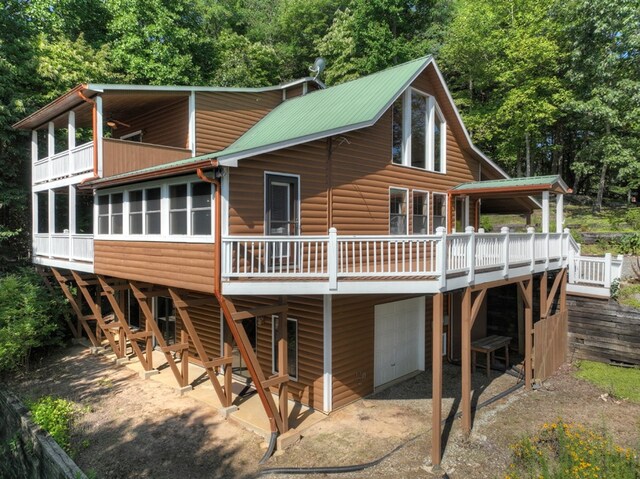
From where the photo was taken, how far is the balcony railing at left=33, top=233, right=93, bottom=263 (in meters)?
13.1

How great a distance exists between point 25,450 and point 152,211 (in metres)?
6.07

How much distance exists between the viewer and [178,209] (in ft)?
Result: 31.4

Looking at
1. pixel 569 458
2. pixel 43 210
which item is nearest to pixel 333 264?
pixel 569 458

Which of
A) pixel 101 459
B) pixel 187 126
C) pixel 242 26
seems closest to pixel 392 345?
pixel 101 459

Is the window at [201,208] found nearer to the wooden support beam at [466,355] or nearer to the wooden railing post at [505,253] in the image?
the wooden support beam at [466,355]

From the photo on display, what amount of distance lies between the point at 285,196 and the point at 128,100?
7.23 meters

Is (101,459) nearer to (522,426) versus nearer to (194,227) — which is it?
(194,227)

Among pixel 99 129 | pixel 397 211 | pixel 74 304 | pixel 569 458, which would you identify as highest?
pixel 99 129

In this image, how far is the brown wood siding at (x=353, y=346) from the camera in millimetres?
10344

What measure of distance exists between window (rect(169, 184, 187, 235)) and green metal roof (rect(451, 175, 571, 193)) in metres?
8.97

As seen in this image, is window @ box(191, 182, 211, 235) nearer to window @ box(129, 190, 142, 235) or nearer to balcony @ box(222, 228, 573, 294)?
balcony @ box(222, 228, 573, 294)

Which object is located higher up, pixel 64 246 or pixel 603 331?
pixel 64 246

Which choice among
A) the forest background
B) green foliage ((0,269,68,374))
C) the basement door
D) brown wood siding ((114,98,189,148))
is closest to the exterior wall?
the basement door

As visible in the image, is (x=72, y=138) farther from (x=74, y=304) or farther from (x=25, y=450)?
(x=25, y=450)
